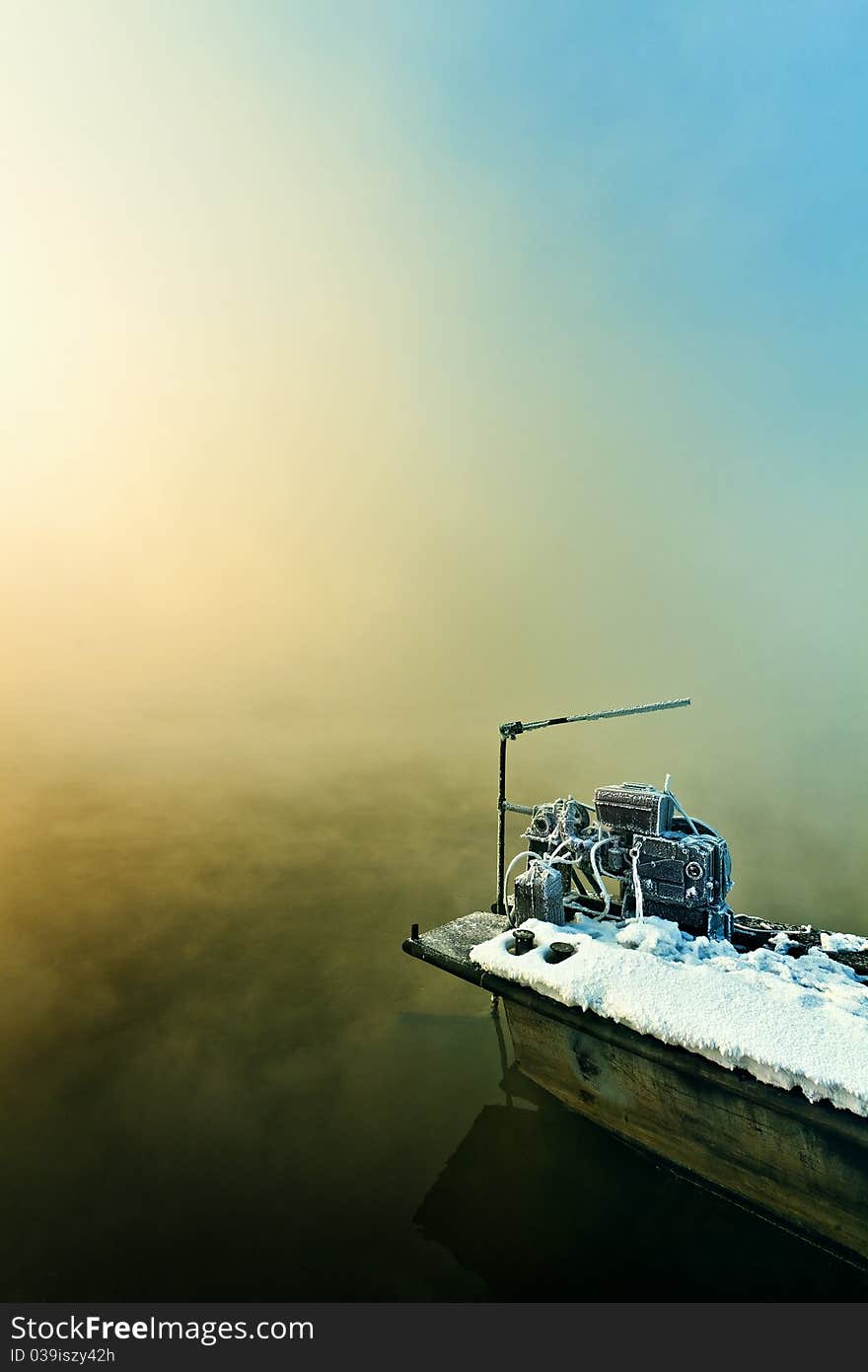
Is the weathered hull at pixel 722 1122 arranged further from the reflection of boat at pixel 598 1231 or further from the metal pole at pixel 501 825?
the metal pole at pixel 501 825

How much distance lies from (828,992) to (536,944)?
3288 mm

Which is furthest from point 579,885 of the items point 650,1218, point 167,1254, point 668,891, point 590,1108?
point 167,1254

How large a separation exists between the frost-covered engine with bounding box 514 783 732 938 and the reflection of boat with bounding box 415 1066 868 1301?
8.92 ft

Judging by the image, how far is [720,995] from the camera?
5.50 metres

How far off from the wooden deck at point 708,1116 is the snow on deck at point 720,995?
0.46 ft

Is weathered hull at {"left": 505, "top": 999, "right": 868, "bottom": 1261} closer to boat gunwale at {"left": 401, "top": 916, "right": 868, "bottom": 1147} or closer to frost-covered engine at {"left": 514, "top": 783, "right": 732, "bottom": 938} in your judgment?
boat gunwale at {"left": 401, "top": 916, "right": 868, "bottom": 1147}

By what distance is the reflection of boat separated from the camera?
16.1ft

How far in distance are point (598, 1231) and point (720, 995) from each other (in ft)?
9.12

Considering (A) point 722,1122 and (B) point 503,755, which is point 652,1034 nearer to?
(A) point 722,1122

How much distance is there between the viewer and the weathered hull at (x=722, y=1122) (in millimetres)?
4441

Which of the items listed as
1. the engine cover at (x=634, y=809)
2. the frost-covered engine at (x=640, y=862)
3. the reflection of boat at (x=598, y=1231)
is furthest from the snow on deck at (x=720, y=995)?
the reflection of boat at (x=598, y=1231)

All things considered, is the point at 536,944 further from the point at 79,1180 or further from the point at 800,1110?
the point at 79,1180

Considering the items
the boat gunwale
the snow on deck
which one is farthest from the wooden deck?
the snow on deck

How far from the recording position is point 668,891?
780cm
